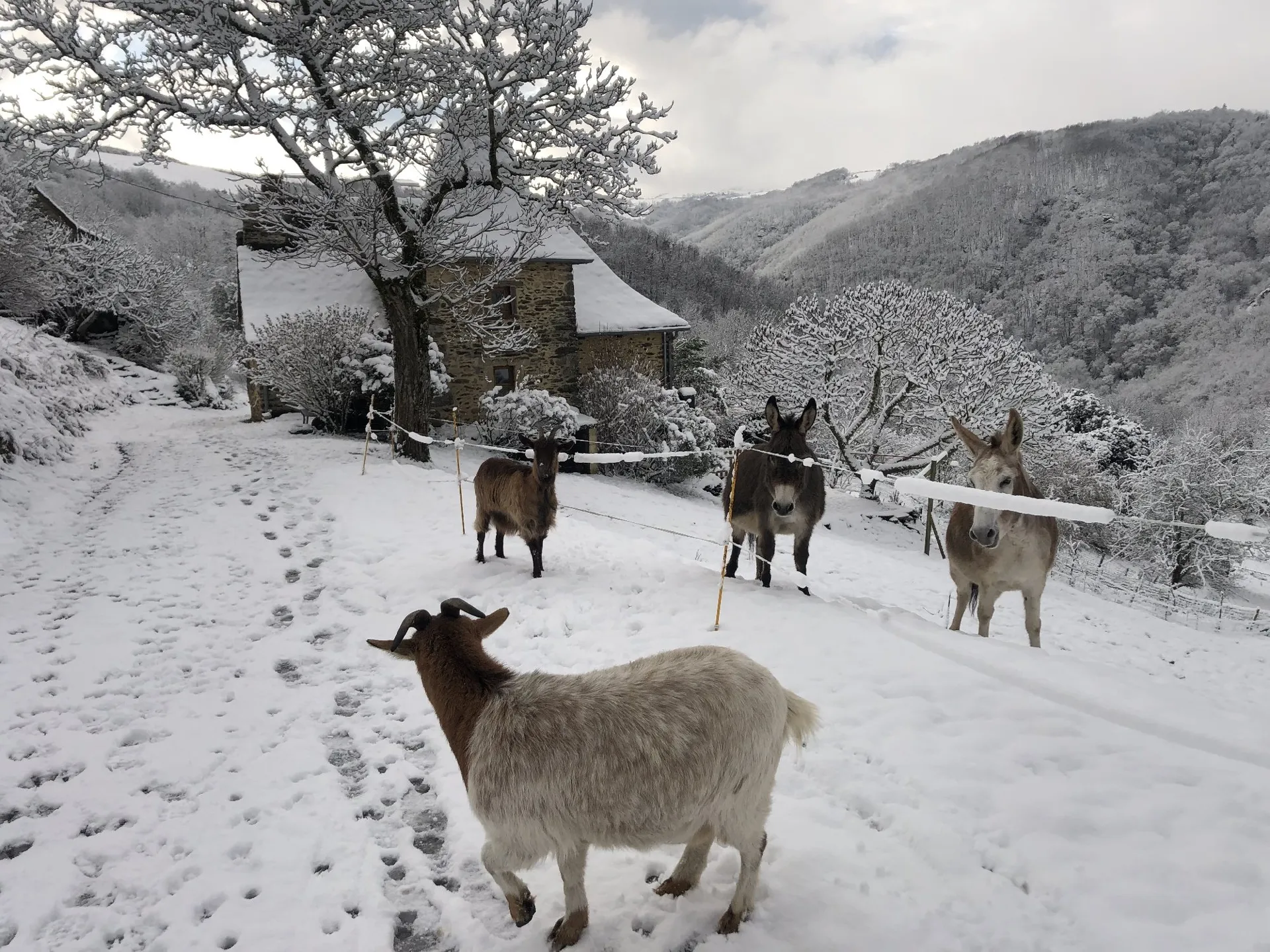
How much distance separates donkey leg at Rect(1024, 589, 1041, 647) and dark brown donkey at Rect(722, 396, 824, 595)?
73.4 inches

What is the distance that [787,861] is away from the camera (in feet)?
9.30

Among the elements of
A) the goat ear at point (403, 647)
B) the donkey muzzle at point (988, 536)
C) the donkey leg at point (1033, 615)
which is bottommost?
the donkey leg at point (1033, 615)

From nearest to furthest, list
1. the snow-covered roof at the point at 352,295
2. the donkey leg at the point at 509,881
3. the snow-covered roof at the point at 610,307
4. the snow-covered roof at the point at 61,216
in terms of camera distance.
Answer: the donkey leg at the point at 509,881 < the snow-covered roof at the point at 352,295 < the snow-covered roof at the point at 610,307 < the snow-covered roof at the point at 61,216

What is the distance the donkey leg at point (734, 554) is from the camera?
22.2ft

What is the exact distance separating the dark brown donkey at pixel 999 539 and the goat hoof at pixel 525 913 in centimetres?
353

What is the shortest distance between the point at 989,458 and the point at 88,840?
5.73m

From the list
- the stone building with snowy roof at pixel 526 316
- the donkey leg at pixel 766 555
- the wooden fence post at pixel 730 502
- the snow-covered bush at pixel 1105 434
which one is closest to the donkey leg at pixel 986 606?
the donkey leg at pixel 766 555

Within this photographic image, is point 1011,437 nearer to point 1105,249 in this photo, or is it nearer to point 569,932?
point 569,932

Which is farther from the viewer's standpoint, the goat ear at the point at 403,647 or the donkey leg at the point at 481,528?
the donkey leg at the point at 481,528

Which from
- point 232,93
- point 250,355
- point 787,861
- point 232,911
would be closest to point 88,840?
point 232,911

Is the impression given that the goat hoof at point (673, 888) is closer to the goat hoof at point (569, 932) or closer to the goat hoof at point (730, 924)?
the goat hoof at point (730, 924)

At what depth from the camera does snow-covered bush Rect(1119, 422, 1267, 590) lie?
17.8 meters

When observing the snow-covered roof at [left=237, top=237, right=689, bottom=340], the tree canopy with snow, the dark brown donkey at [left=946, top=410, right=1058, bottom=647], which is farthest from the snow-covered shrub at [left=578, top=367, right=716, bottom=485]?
the dark brown donkey at [left=946, top=410, right=1058, bottom=647]

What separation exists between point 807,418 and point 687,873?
4.05m
